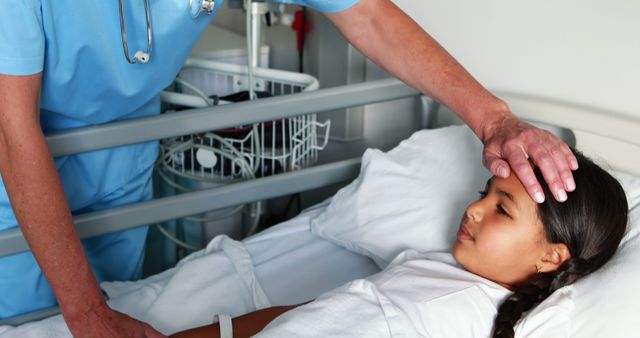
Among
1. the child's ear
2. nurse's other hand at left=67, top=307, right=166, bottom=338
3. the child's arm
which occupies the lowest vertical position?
the child's arm

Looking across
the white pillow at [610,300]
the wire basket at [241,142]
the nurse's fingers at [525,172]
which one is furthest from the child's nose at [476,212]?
the wire basket at [241,142]

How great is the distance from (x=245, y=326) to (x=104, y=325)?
0.29 m

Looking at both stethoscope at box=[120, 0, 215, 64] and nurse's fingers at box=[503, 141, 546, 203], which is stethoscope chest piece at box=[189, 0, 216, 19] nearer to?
stethoscope at box=[120, 0, 215, 64]

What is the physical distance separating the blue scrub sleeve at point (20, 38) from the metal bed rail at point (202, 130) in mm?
217

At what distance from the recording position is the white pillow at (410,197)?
171cm

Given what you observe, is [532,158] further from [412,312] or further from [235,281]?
[235,281]

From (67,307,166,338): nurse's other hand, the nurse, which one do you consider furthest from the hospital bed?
(67,307,166,338): nurse's other hand

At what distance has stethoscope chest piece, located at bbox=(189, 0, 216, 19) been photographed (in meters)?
1.45

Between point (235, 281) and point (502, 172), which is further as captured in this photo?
point (235, 281)

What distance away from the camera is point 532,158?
1.36 meters

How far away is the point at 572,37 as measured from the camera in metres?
1.78

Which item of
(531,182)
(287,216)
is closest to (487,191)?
(531,182)

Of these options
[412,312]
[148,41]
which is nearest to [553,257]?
[412,312]

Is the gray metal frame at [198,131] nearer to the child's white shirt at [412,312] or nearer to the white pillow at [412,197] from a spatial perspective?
the white pillow at [412,197]
